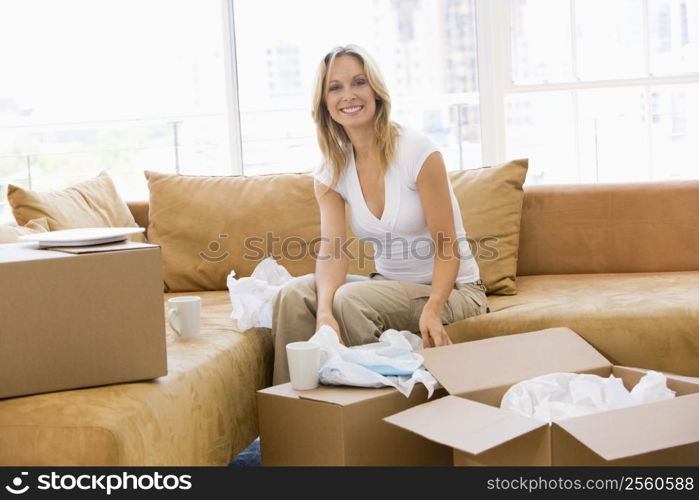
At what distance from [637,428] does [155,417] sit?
85cm

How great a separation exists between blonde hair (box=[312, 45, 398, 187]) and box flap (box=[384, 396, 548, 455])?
0.84 metres

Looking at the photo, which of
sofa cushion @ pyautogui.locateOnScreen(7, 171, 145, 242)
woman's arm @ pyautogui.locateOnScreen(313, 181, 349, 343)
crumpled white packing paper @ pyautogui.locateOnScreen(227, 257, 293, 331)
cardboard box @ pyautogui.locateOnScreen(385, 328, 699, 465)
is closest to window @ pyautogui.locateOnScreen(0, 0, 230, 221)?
sofa cushion @ pyautogui.locateOnScreen(7, 171, 145, 242)

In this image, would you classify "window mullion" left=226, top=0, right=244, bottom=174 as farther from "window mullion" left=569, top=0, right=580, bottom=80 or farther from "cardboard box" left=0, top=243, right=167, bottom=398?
"cardboard box" left=0, top=243, right=167, bottom=398

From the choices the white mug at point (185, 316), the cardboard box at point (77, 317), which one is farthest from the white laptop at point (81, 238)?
the white mug at point (185, 316)

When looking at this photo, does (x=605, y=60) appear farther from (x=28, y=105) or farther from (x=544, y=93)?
(x=28, y=105)

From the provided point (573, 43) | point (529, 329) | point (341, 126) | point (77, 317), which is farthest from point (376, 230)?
point (573, 43)

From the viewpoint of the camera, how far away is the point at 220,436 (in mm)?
1814

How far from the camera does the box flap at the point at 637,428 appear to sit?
4.70 feet

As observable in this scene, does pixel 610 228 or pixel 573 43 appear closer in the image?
pixel 610 228

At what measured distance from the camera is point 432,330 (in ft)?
7.01

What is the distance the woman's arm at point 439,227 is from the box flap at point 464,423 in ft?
1.69

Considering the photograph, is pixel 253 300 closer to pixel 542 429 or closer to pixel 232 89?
pixel 542 429

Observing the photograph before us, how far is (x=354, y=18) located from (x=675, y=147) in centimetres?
147
